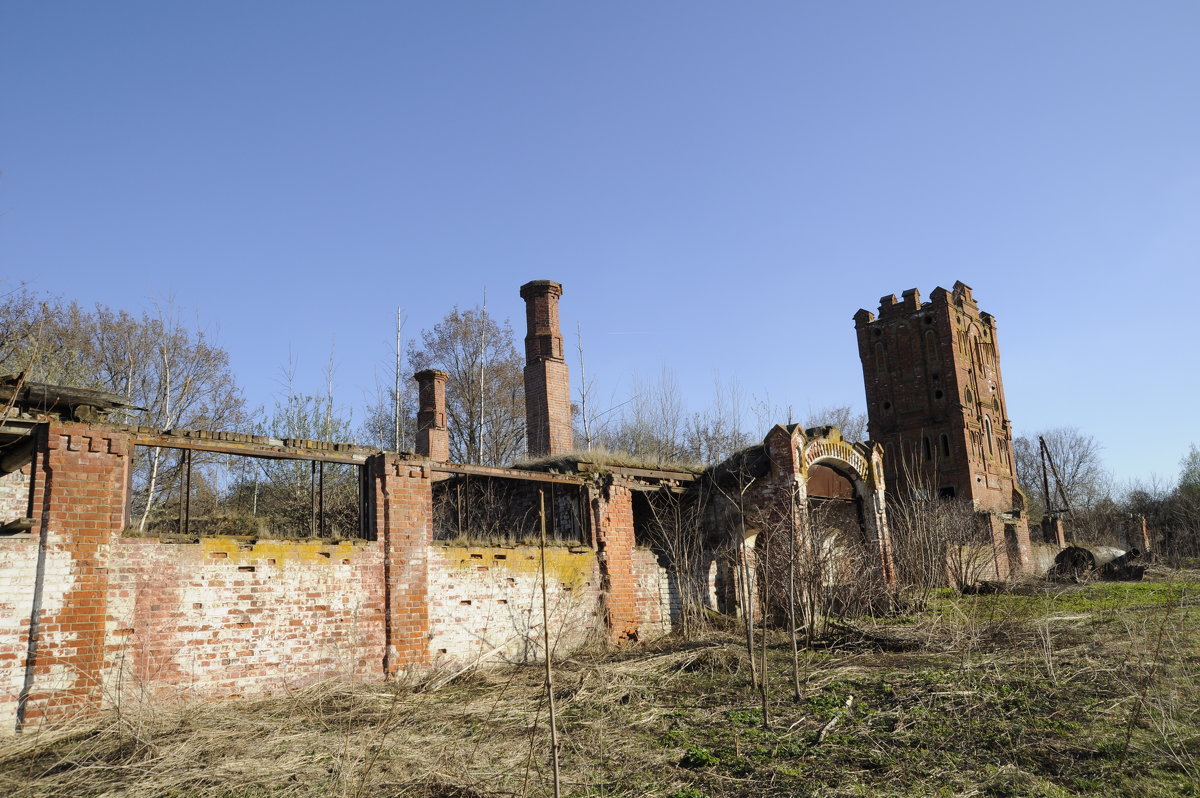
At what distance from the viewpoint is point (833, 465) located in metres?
17.7

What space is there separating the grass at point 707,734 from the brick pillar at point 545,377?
29.8ft

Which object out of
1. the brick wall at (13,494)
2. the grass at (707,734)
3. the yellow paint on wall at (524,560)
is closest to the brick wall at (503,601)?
the yellow paint on wall at (524,560)

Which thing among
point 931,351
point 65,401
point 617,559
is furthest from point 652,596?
point 931,351

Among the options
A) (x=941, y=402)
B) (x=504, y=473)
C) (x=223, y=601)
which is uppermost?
(x=941, y=402)

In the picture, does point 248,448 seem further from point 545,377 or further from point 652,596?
point 545,377

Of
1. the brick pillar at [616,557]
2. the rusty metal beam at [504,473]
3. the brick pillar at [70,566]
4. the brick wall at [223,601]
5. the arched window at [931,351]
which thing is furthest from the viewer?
the arched window at [931,351]

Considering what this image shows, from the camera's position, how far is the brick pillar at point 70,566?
7848 mm

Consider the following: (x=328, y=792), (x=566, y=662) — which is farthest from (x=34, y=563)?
(x=566, y=662)

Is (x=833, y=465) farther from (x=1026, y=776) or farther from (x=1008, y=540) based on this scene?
(x=1008, y=540)

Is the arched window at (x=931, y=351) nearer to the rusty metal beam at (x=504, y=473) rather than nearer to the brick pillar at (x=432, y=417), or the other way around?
the brick pillar at (x=432, y=417)

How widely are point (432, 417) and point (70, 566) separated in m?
12.2

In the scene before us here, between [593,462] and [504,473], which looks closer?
[504,473]

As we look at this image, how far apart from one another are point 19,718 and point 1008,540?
95.9ft

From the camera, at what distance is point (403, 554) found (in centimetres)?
1087
